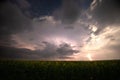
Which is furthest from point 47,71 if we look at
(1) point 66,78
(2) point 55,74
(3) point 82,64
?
(3) point 82,64

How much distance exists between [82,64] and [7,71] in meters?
6.89

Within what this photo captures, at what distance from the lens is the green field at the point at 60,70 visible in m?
16.4

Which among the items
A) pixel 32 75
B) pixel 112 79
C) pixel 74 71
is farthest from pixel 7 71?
pixel 112 79

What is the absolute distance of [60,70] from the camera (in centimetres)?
1719

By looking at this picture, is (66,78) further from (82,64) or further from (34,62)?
(34,62)

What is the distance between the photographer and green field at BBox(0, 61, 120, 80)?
53.8 ft

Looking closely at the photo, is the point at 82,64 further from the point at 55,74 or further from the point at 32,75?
the point at 32,75

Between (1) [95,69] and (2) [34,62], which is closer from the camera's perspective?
(1) [95,69]

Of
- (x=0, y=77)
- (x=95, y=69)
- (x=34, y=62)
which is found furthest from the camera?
(x=34, y=62)

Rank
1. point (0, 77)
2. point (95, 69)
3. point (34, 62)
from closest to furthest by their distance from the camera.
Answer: point (0, 77)
point (95, 69)
point (34, 62)

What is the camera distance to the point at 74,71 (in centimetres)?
1711

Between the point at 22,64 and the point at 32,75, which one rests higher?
the point at 22,64

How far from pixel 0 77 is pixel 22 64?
8.72 ft

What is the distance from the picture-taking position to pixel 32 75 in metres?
16.5
